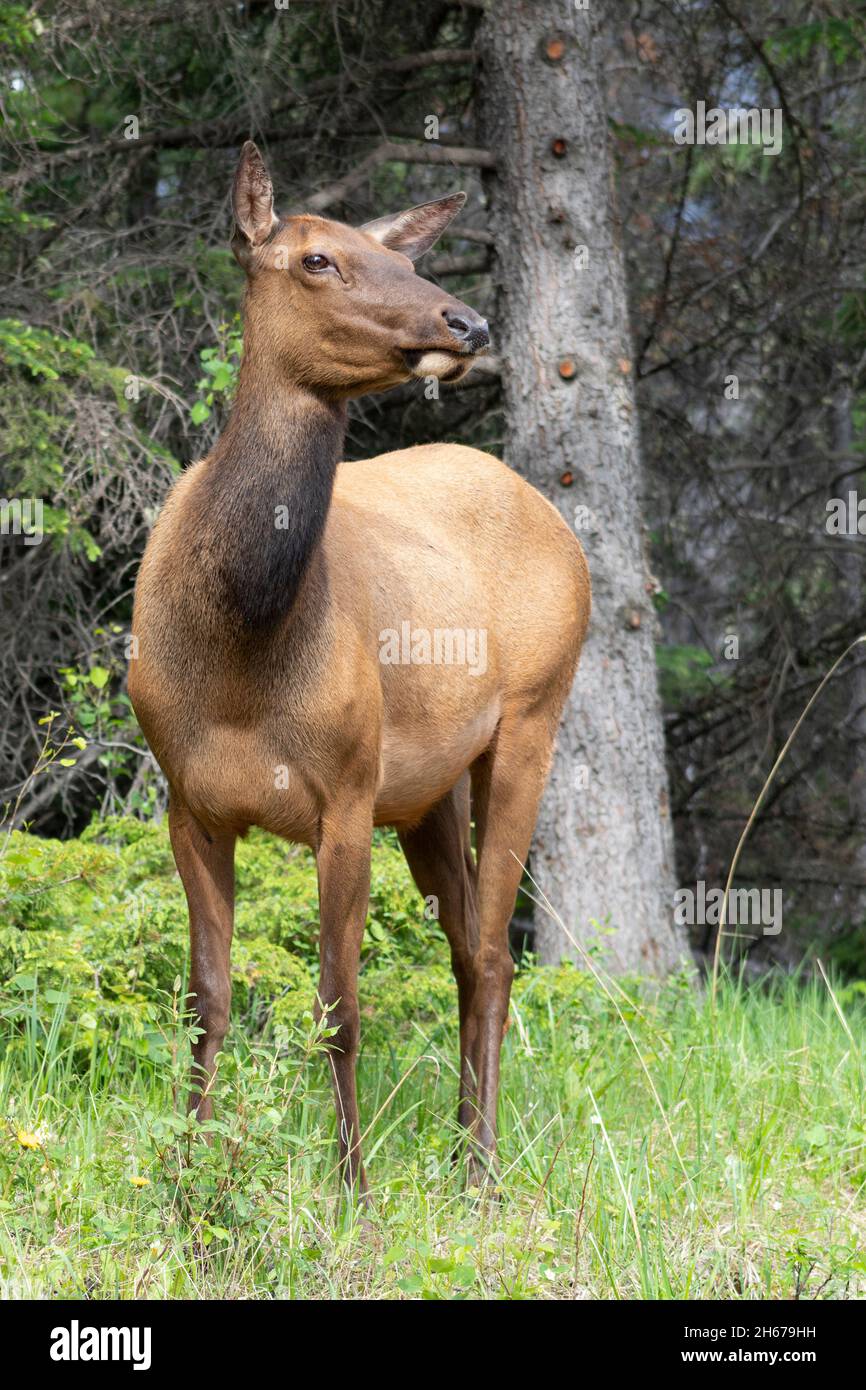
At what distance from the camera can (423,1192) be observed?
4.58 metres

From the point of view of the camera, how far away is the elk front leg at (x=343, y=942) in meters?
4.57

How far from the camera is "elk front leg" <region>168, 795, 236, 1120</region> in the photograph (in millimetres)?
4531

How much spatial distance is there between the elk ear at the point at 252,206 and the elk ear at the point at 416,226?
21.7 inches

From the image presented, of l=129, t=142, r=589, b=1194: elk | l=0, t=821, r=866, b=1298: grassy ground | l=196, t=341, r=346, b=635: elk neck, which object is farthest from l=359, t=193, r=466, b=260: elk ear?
l=0, t=821, r=866, b=1298: grassy ground

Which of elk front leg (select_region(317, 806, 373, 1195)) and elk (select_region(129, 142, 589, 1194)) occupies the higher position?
elk (select_region(129, 142, 589, 1194))

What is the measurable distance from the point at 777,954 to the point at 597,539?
6.63 metres

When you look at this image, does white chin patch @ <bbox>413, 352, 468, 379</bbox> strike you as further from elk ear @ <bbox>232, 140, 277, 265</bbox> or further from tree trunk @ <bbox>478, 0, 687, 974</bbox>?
tree trunk @ <bbox>478, 0, 687, 974</bbox>

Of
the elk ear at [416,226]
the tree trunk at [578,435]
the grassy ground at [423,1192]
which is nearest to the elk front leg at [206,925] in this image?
the grassy ground at [423,1192]

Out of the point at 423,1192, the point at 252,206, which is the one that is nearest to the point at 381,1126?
the point at 423,1192

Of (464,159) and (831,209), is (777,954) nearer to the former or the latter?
(831,209)

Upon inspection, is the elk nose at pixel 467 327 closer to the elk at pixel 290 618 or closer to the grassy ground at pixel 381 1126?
the elk at pixel 290 618

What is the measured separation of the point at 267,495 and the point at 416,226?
4.09 ft

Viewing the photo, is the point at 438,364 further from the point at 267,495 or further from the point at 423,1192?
the point at 423,1192

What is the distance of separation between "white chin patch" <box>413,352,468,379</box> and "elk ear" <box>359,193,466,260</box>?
0.80 metres
